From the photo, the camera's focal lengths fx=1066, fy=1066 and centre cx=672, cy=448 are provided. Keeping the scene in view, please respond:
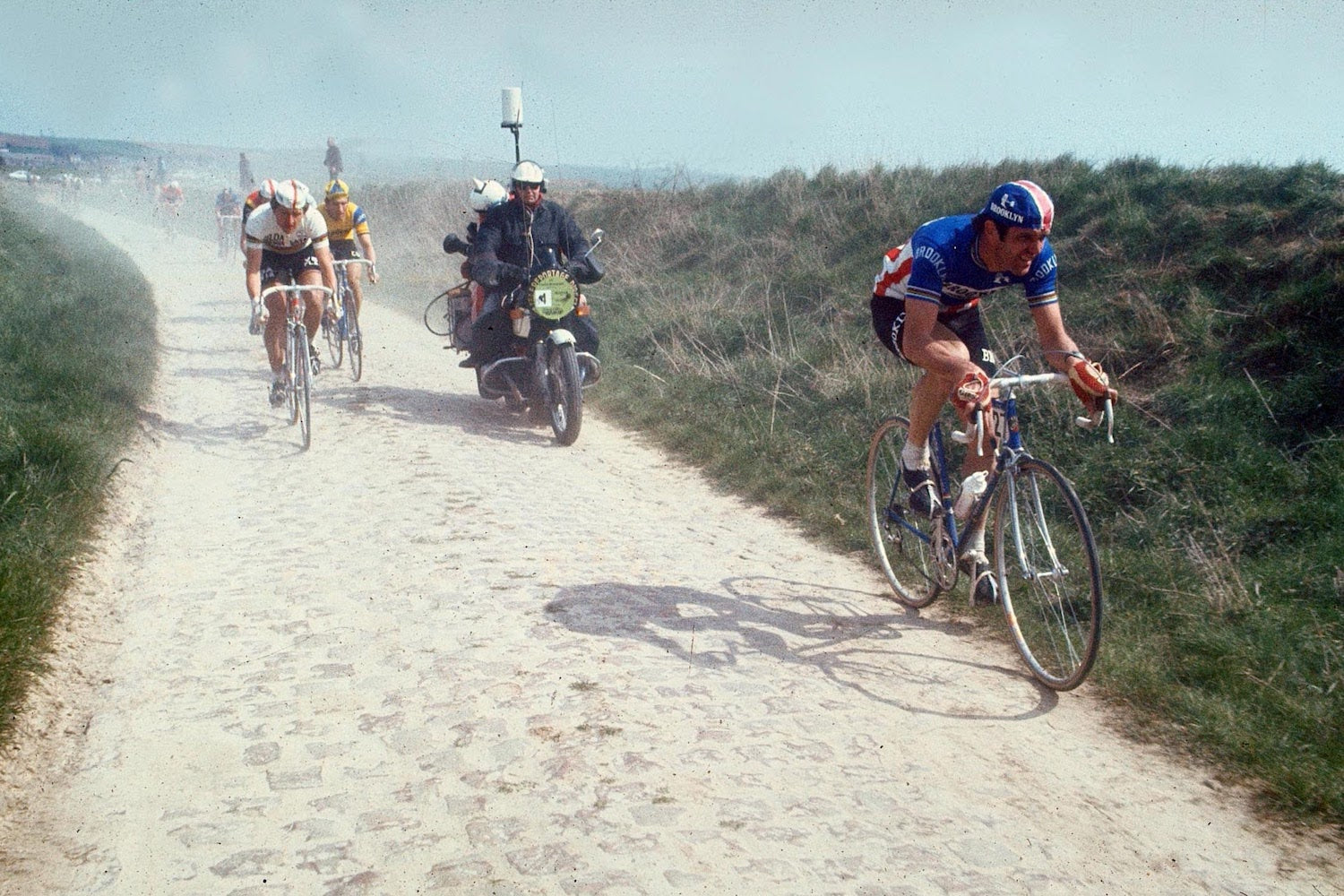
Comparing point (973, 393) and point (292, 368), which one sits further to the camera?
point (292, 368)

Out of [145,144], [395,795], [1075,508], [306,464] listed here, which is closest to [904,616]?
[1075,508]

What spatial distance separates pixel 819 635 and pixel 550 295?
4.90m

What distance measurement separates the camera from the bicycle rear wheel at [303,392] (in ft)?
28.6

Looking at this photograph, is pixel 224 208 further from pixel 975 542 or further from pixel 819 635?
pixel 975 542

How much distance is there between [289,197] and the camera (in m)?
9.13

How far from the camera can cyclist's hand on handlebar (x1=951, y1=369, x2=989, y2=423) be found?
4.23 m

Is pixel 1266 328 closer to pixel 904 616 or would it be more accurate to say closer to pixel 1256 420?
pixel 1256 420

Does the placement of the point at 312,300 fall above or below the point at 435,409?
above

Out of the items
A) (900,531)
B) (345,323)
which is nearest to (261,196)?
(345,323)

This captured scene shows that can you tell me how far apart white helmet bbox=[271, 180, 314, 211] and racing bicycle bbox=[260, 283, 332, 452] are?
69cm

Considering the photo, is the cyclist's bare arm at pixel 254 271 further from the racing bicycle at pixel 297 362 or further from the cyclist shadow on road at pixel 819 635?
the cyclist shadow on road at pixel 819 635

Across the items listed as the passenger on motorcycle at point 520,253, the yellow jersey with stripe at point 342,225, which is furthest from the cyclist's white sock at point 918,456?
the yellow jersey with stripe at point 342,225

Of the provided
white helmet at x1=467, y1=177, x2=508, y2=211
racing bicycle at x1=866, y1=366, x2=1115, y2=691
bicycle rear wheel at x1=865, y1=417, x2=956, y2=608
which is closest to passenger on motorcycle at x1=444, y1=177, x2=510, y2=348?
white helmet at x1=467, y1=177, x2=508, y2=211

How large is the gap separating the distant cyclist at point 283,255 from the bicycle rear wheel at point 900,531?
18.8ft
